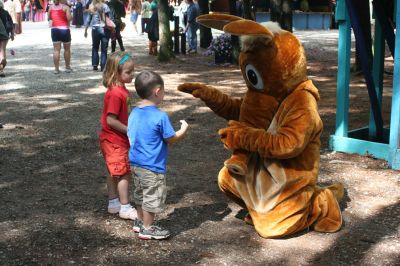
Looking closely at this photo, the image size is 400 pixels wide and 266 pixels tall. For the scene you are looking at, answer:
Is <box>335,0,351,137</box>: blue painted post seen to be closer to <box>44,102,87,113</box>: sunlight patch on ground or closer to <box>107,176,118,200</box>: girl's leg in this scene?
<box>107,176,118,200</box>: girl's leg

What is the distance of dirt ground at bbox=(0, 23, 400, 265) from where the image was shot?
447cm

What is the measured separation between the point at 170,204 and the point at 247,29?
6.00 feet

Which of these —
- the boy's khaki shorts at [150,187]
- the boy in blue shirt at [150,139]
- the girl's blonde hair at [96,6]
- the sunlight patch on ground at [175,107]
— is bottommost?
the sunlight patch on ground at [175,107]

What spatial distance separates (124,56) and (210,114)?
4862 millimetres

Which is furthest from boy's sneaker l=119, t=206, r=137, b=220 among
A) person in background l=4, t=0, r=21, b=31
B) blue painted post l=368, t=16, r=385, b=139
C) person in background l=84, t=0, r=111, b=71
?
person in background l=4, t=0, r=21, b=31

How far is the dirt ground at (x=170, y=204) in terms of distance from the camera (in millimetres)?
4469

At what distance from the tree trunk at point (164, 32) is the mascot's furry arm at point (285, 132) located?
12.0 metres

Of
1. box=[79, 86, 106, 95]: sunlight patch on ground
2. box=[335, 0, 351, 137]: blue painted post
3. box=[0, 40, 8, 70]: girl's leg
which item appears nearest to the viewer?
box=[335, 0, 351, 137]: blue painted post

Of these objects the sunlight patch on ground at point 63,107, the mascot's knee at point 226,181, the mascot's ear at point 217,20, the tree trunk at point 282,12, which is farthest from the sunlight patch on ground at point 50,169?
the tree trunk at point 282,12

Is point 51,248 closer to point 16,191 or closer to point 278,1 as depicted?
point 16,191

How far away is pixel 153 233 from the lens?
468 centimetres

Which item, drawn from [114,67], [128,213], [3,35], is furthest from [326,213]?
[3,35]

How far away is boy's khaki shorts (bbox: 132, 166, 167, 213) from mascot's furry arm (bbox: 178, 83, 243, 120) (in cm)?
93

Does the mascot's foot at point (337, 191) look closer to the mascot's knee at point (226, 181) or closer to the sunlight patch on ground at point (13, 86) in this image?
the mascot's knee at point (226, 181)
